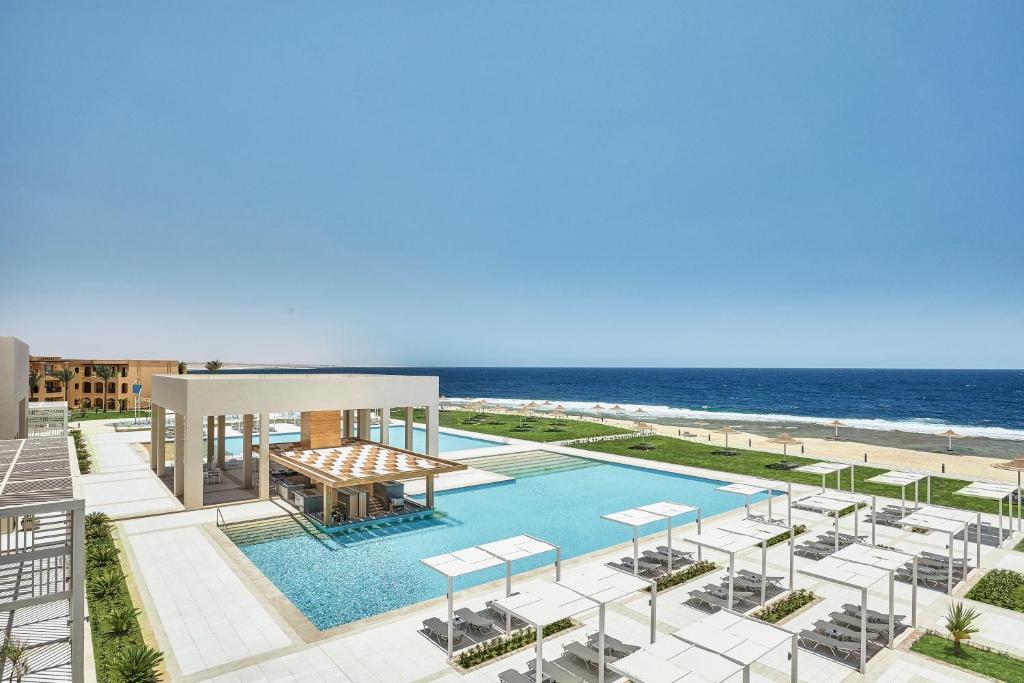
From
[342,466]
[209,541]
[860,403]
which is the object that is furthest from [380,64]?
[860,403]

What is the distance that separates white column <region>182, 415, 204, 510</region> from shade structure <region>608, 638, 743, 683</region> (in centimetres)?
1829

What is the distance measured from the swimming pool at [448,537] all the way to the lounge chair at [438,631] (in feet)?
6.11

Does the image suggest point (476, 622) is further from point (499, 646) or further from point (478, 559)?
point (478, 559)

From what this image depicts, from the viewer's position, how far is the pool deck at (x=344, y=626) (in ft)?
33.3

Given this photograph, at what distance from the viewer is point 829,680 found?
10000 mm

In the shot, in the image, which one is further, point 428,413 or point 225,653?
point 428,413

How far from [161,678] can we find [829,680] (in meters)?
11.7

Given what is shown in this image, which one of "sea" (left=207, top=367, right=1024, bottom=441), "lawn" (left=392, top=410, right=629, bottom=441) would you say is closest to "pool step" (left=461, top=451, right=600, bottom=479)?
"lawn" (left=392, top=410, right=629, bottom=441)

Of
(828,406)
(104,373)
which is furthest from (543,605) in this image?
(828,406)

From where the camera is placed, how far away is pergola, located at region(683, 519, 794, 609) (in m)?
13.0

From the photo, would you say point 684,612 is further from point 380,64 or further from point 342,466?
point 380,64

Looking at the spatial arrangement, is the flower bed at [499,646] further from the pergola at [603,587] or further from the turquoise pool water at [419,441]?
the turquoise pool water at [419,441]

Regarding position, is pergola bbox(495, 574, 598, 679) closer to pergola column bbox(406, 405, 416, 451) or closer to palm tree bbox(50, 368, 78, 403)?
pergola column bbox(406, 405, 416, 451)

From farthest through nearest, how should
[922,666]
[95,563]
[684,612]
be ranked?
[95,563] < [684,612] < [922,666]
